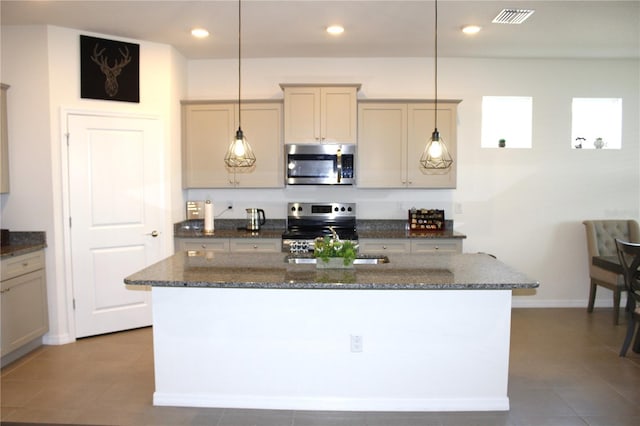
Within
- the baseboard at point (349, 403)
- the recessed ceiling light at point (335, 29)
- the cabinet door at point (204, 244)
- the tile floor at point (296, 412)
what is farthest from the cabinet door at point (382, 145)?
the baseboard at point (349, 403)

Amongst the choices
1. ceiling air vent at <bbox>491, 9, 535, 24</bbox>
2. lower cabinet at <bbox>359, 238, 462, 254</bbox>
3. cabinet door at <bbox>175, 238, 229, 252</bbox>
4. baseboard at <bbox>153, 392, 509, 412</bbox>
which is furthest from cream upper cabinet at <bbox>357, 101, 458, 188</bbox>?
baseboard at <bbox>153, 392, 509, 412</bbox>

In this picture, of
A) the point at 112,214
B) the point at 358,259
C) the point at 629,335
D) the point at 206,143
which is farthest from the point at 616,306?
the point at 112,214

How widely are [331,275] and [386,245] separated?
81.6 inches

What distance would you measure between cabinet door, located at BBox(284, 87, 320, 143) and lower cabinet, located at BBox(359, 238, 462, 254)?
121 cm

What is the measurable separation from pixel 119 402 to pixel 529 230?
444 centimetres

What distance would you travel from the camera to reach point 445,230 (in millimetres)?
5051

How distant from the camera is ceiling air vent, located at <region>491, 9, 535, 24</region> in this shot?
11.8 ft

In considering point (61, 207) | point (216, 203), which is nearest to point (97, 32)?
point (61, 207)

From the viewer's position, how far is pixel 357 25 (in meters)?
4.01

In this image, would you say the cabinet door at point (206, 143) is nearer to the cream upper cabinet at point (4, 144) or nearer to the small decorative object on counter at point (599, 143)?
the cream upper cabinet at point (4, 144)

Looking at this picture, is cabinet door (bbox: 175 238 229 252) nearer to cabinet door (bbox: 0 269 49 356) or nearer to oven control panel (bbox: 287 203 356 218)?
oven control panel (bbox: 287 203 356 218)

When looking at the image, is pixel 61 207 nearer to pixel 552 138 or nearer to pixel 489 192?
pixel 489 192

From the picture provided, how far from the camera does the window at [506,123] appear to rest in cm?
517

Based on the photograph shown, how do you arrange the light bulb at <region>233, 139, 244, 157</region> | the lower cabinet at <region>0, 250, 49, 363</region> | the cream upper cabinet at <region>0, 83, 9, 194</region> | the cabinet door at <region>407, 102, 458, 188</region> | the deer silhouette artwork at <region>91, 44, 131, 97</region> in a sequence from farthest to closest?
1. the cabinet door at <region>407, 102, 458, 188</region>
2. the deer silhouette artwork at <region>91, 44, 131, 97</region>
3. the cream upper cabinet at <region>0, 83, 9, 194</region>
4. the lower cabinet at <region>0, 250, 49, 363</region>
5. the light bulb at <region>233, 139, 244, 157</region>
